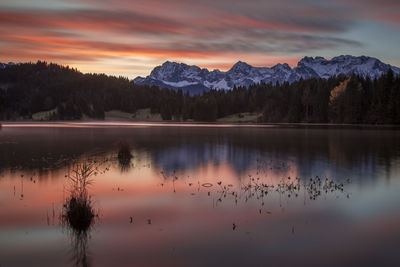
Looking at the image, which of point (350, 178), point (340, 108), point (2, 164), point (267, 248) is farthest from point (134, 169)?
point (340, 108)

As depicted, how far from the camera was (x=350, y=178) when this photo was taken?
2588 centimetres

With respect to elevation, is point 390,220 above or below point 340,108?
below

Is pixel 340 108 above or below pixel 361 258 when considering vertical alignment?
above

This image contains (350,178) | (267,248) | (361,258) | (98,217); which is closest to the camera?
(361,258)

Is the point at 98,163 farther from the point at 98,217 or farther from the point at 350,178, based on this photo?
the point at 350,178

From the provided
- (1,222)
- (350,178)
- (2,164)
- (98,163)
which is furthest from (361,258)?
(2,164)

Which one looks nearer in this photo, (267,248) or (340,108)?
(267,248)

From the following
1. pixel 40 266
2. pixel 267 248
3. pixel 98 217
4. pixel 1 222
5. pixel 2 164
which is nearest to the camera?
pixel 40 266

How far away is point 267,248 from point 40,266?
289 inches

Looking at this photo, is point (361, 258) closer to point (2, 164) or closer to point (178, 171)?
point (178, 171)

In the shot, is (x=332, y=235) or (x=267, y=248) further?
(x=332, y=235)

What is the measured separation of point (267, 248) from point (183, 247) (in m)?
2.93

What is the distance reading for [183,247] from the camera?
38.4 feet

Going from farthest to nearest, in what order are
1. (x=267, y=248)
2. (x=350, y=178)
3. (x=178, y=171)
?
(x=178, y=171) < (x=350, y=178) < (x=267, y=248)
